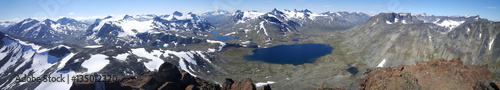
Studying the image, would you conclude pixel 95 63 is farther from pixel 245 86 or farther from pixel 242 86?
pixel 245 86

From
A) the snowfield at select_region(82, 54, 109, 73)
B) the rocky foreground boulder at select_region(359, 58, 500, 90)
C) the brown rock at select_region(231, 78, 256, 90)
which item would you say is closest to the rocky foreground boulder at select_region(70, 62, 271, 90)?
the brown rock at select_region(231, 78, 256, 90)

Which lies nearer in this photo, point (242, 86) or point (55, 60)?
point (242, 86)

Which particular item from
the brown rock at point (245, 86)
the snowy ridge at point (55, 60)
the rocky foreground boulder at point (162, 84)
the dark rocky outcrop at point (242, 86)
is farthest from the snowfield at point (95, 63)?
the brown rock at point (245, 86)

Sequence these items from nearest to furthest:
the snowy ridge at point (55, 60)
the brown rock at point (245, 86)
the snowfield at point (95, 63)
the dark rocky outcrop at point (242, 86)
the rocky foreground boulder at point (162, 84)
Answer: the rocky foreground boulder at point (162, 84), the brown rock at point (245, 86), the dark rocky outcrop at point (242, 86), the snowy ridge at point (55, 60), the snowfield at point (95, 63)

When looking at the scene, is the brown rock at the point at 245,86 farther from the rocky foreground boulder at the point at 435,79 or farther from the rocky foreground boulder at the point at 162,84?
the rocky foreground boulder at the point at 435,79

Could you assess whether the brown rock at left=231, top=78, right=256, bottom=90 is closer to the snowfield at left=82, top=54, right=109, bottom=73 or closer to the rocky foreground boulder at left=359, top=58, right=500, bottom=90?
the rocky foreground boulder at left=359, top=58, right=500, bottom=90

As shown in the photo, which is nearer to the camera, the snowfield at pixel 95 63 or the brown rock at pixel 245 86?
the brown rock at pixel 245 86

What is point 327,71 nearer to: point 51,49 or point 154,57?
point 154,57

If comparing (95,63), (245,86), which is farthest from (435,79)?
(95,63)
